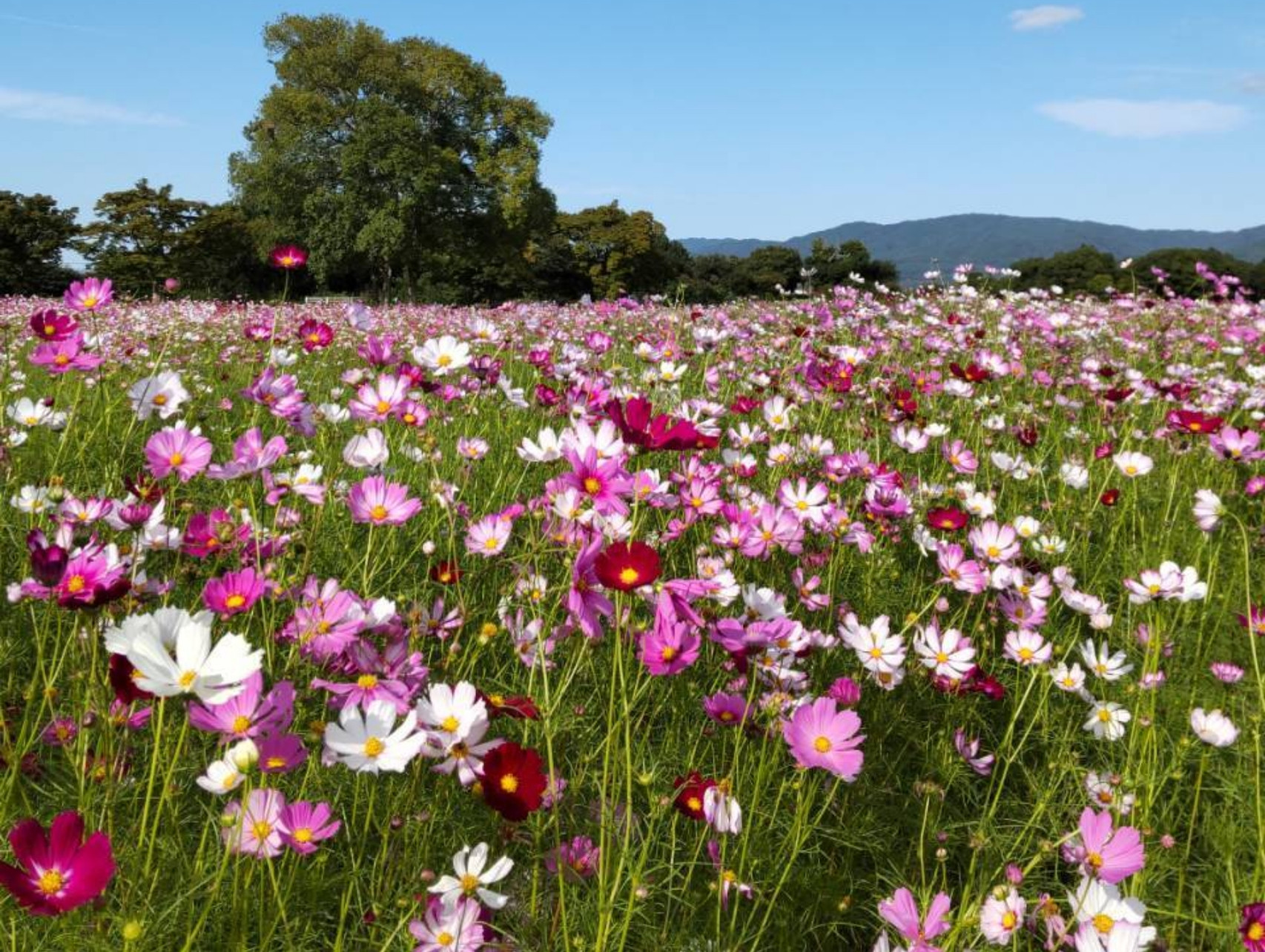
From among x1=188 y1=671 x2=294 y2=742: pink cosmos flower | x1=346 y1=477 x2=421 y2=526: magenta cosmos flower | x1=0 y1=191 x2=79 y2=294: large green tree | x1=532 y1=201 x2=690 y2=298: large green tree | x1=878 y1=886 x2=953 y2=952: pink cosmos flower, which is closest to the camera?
x1=188 y1=671 x2=294 y2=742: pink cosmos flower

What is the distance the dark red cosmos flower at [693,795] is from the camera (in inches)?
46.4

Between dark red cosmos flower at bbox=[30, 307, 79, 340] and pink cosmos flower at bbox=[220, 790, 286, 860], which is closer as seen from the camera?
pink cosmos flower at bbox=[220, 790, 286, 860]

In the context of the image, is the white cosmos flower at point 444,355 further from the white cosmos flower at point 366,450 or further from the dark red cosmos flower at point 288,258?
the dark red cosmos flower at point 288,258

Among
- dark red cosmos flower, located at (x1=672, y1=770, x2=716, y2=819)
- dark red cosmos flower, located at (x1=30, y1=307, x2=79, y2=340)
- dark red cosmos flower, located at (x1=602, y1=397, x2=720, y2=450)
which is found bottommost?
dark red cosmos flower, located at (x1=672, y1=770, x2=716, y2=819)

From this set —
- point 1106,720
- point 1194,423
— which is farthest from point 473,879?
point 1194,423

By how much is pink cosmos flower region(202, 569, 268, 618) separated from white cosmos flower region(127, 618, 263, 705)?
22cm

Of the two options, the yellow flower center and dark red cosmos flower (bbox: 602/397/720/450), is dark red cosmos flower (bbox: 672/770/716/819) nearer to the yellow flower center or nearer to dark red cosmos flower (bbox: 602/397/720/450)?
dark red cosmos flower (bbox: 602/397/720/450)

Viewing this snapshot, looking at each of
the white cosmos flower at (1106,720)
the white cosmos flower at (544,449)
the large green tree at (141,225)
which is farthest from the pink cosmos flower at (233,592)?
the large green tree at (141,225)

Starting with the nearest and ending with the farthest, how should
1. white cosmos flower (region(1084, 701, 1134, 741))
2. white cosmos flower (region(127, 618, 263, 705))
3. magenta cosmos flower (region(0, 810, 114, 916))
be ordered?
magenta cosmos flower (region(0, 810, 114, 916)) → white cosmos flower (region(127, 618, 263, 705)) → white cosmos flower (region(1084, 701, 1134, 741))

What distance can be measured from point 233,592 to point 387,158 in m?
27.5

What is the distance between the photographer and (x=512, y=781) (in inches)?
38.6

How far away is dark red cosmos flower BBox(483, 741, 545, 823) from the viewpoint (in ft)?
3.10

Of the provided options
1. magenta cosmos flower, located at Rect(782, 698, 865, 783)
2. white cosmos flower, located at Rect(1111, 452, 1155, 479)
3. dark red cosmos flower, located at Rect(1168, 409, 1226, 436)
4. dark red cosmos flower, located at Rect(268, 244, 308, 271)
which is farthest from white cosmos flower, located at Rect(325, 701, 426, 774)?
white cosmos flower, located at Rect(1111, 452, 1155, 479)

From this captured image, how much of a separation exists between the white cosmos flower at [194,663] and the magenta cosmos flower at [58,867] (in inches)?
5.1
